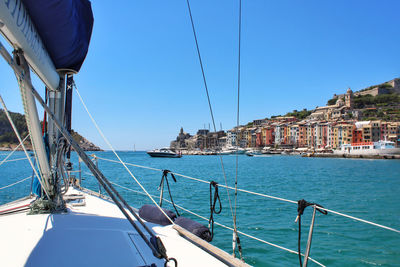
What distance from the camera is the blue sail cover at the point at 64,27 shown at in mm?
2342

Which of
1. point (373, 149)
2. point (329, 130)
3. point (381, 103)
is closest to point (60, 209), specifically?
point (373, 149)

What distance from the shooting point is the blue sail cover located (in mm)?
2342

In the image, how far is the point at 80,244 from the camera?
247 cm

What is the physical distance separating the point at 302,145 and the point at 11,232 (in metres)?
105

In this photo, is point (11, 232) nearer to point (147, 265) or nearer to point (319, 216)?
point (147, 265)

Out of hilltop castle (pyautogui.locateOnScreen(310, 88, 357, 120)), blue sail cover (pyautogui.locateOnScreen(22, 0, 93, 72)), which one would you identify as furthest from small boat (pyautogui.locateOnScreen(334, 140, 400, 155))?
blue sail cover (pyautogui.locateOnScreen(22, 0, 93, 72))

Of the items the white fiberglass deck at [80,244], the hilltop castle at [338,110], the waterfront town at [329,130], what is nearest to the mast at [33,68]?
the white fiberglass deck at [80,244]

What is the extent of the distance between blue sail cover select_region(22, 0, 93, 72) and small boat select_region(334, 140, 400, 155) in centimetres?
7729

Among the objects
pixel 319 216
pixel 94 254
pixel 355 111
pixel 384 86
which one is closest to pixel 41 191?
pixel 94 254

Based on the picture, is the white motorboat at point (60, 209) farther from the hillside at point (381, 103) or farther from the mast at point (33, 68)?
the hillside at point (381, 103)

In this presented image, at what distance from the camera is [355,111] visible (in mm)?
112312

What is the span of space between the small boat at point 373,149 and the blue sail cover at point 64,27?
77287 millimetres

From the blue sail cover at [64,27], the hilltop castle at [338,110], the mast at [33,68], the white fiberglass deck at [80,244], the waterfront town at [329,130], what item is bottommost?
the white fiberglass deck at [80,244]

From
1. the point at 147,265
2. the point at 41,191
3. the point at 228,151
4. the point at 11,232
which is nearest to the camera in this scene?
the point at 147,265
